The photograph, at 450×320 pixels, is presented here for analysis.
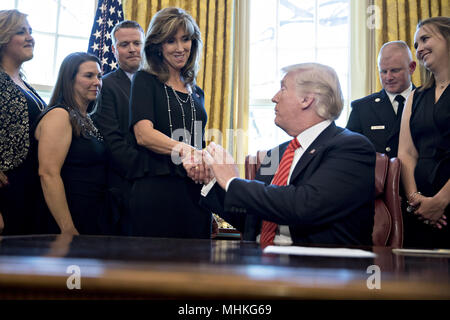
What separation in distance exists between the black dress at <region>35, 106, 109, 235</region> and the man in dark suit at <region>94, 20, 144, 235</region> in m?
0.07

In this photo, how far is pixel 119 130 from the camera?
249cm

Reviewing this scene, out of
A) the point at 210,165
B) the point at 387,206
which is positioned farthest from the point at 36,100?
the point at 387,206

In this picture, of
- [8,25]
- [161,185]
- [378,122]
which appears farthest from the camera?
[378,122]

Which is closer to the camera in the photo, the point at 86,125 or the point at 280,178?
the point at 280,178

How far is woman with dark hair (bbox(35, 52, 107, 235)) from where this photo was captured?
2.29 metres

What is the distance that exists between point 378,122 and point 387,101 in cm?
17

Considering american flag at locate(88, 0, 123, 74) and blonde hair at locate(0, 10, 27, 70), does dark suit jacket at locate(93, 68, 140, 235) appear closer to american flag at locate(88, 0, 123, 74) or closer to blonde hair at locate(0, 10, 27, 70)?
blonde hair at locate(0, 10, 27, 70)

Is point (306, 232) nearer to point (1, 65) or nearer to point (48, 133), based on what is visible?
point (48, 133)

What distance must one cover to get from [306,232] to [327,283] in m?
0.97

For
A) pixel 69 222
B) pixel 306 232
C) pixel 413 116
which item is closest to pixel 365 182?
pixel 306 232

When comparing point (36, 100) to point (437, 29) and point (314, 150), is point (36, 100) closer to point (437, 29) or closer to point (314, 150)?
point (314, 150)

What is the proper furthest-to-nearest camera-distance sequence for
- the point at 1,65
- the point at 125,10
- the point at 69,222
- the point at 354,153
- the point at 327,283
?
the point at 125,10, the point at 1,65, the point at 69,222, the point at 354,153, the point at 327,283

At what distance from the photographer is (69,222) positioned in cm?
228

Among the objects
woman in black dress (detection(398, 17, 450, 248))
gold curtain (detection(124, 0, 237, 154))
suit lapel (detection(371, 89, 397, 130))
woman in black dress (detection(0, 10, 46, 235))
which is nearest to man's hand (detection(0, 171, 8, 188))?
woman in black dress (detection(0, 10, 46, 235))
